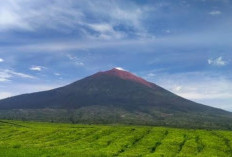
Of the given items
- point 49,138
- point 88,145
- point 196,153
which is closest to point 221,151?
point 196,153

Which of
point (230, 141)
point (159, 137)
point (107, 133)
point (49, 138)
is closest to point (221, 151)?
point (230, 141)

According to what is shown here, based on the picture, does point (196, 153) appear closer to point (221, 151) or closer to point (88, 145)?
point (221, 151)

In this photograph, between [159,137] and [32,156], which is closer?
[32,156]

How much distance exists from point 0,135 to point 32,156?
6728cm

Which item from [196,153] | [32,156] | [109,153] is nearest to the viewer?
[32,156]

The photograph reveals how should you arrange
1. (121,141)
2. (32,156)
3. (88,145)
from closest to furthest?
(32,156), (88,145), (121,141)

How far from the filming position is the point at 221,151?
90188 mm

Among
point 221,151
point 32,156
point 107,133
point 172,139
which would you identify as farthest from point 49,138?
point 221,151

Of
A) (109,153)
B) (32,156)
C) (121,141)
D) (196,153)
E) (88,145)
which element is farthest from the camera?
(121,141)

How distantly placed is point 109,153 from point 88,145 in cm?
1939

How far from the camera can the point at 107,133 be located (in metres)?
123

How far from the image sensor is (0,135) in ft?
422

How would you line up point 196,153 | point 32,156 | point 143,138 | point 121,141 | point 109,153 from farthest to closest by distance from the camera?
point 143,138 → point 121,141 → point 196,153 → point 109,153 → point 32,156

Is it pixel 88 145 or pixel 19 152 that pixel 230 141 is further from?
pixel 19 152
